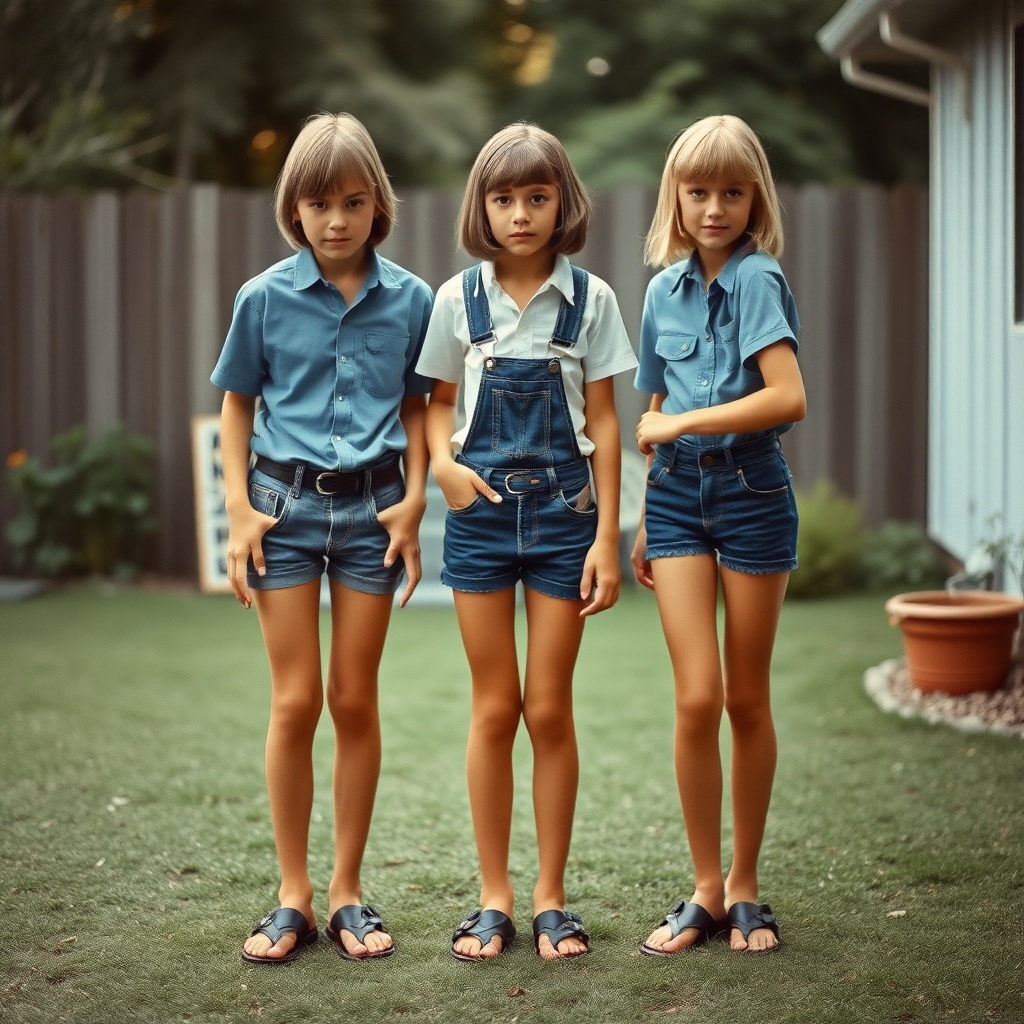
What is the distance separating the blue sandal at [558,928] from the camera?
2.78 metres

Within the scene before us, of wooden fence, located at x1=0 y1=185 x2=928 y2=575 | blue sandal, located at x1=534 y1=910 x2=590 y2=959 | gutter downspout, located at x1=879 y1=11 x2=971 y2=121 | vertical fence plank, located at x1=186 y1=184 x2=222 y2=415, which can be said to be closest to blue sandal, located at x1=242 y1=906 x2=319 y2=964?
blue sandal, located at x1=534 y1=910 x2=590 y2=959

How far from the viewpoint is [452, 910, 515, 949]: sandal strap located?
278cm

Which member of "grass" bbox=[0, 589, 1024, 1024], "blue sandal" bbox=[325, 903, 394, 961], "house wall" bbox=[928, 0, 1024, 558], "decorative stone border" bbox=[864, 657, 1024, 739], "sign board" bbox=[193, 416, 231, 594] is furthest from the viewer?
"sign board" bbox=[193, 416, 231, 594]

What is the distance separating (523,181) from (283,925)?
164 cm

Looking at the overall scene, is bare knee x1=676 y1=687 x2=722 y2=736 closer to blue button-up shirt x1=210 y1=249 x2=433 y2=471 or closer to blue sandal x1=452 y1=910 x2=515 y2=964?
blue sandal x1=452 y1=910 x2=515 y2=964

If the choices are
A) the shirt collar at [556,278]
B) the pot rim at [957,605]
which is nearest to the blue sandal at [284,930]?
the shirt collar at [556,278]

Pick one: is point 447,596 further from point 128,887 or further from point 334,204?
point 334,204

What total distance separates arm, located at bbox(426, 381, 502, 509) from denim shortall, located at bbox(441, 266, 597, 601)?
0.02 metres

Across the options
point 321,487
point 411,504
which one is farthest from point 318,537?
point 411,504

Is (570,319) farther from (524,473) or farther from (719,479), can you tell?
(719,479)

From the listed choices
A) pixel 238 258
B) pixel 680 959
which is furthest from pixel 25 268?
pixel 680 959

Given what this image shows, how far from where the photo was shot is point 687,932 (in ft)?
9.15

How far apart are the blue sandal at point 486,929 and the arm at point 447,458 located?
2.91 feet

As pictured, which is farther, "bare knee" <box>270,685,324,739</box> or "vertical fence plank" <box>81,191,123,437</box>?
"vertical fence plank" <box>81,191,123,437</box>
